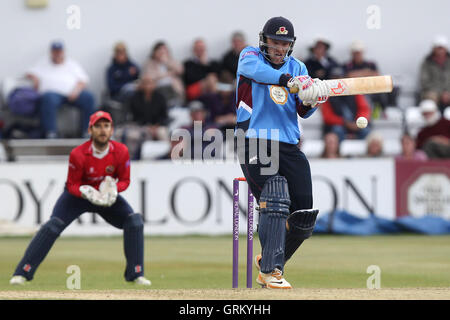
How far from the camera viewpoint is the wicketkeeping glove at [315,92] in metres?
7.51

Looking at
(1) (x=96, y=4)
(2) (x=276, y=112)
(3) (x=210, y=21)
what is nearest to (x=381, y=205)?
(3) (x=210, y=21)

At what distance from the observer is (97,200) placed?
30.6 ft

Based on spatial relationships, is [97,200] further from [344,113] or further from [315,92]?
[344,113]

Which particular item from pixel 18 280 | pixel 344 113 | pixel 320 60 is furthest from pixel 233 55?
pixel 18 280

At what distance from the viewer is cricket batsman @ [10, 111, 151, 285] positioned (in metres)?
9.40

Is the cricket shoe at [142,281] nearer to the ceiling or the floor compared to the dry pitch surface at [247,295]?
nearer to the floor

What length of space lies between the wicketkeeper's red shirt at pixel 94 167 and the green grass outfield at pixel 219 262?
0.99 m

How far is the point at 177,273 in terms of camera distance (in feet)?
35.1

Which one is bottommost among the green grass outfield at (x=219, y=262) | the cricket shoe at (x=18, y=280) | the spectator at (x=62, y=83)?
the green grass outfield at (x=219, y=262)

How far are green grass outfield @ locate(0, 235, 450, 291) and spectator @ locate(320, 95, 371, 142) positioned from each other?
8.93ft

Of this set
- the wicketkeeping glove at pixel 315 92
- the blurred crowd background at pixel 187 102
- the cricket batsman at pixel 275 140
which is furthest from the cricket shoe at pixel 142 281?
the blurred crowd background at pixel 187 102

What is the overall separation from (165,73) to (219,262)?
21.9 feet

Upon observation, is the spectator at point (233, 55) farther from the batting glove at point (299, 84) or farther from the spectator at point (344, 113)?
the batting glove at point (299, 84)

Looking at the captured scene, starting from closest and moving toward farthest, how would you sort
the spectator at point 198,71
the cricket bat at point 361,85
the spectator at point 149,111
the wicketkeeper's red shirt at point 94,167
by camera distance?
the cricket bat at point 361,85 → the wicketkeeper's red shirt at point 94,167 → the spectator at point 149,111 → the spectator at point 198,71
